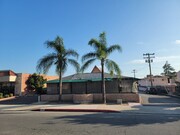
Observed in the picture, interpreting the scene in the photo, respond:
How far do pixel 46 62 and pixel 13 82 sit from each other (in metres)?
18.4

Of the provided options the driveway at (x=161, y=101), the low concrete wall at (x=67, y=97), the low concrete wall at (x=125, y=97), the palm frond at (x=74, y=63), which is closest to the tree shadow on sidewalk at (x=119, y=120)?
the driveway at (x=161, y=101)

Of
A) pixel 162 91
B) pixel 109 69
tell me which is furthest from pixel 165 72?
pixel 109 69

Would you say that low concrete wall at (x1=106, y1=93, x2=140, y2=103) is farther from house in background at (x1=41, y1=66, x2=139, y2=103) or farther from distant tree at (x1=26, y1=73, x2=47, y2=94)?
distant tree at (x1=26, y1=73, x2=47, y2=94)

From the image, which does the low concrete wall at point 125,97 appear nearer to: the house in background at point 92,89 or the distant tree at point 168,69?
the house in background at point 92,89

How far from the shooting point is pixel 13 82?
39406 mm

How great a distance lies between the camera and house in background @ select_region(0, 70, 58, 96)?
3800 cm

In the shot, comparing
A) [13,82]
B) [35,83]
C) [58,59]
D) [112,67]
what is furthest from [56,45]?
[13,82]

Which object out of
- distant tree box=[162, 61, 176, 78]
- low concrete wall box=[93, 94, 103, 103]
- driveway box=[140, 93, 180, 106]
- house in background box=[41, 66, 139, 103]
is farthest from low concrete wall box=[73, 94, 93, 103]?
distant tree box=[162, 61, 176, 78]

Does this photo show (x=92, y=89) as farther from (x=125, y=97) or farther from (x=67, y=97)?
(x=125, y=97)

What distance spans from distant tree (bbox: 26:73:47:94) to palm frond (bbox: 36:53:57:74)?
16247 millimetres

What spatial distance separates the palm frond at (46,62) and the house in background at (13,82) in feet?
52.0

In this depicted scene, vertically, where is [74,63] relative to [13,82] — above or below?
above

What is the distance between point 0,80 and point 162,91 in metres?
34.3

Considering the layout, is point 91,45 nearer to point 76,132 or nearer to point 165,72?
point 76,132
